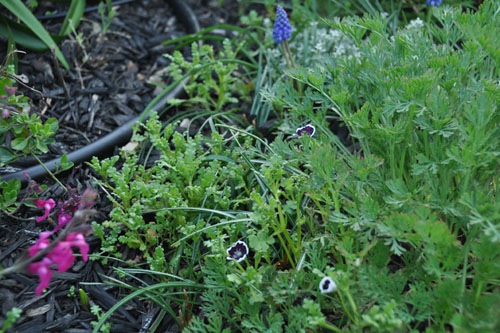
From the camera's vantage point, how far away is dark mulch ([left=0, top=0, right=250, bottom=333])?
6.60 ft

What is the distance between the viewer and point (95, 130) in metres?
2.76

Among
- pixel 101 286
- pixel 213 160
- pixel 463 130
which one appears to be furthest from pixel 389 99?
pixel 101 286

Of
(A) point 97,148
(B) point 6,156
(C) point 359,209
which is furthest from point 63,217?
(C) point 359,209

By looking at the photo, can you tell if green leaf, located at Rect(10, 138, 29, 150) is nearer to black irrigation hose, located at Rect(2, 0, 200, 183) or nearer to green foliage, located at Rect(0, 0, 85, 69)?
black irrigation hose, located at Rect(2, 0, 200, 183)

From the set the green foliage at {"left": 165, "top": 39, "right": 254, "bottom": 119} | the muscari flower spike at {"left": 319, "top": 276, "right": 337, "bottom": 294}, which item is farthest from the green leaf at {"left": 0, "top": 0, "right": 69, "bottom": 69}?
the muscari flower spike at {"left": 319, "top": 276, "right": 337, "bottom": 294}

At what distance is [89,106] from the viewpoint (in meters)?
2.85

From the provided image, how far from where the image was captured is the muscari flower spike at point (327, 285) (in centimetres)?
169

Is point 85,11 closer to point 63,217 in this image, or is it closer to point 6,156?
point 6,156

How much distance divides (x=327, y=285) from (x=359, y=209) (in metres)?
0.27

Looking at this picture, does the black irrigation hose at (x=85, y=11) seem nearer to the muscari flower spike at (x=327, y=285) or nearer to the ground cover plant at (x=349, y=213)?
the ground cover plant at (x=349, y=213)

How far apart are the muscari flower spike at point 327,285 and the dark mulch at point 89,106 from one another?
1.97ft

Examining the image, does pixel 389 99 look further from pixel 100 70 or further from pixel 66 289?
pixel 100 70

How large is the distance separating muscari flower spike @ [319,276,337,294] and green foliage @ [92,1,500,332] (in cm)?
3

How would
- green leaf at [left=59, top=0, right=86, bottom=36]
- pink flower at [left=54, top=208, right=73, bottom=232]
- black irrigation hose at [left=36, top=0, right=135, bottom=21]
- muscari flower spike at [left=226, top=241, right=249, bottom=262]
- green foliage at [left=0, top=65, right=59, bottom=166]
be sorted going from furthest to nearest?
black irrigation hose at [left=36, top=0, right=135, bottom=21] < green leaf at [left=59, top=0, right=86, bottom=36] < green foliage at [left=0, top=65, right=59, bottom=166] < pink flower at [left=54, top=208, right=73, bottom=232] < muscari flower spike at [left=226, top=241, right=249, bottom=262]
